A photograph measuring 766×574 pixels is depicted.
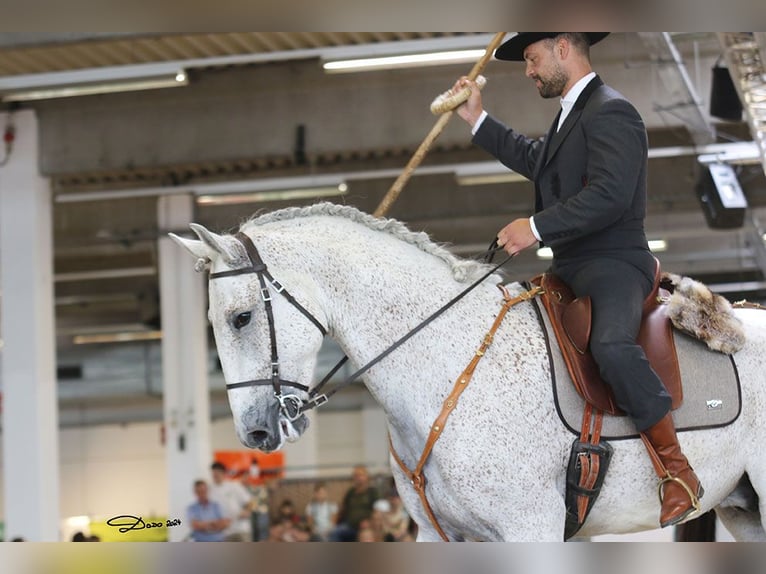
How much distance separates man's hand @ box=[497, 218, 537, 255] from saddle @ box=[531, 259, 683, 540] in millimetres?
255

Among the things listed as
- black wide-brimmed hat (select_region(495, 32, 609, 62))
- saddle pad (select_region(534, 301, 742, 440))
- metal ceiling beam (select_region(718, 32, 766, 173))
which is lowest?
saddle pad (select_region(534, 301, 742, 440))

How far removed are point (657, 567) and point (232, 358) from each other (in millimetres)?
1510

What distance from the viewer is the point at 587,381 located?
3.19 metres

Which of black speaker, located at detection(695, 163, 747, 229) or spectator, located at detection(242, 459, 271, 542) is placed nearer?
black speaker, located at detection(695, 163, 747, 229)

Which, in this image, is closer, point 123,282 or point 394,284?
point 394,284

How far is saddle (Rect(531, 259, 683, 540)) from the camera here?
3.16 metres

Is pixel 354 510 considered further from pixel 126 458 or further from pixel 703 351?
pixel 126 458

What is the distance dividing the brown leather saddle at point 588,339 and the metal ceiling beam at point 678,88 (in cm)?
695

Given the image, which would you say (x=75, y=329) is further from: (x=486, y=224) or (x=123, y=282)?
(x=486, y=224)

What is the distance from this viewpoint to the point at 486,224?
18.0m

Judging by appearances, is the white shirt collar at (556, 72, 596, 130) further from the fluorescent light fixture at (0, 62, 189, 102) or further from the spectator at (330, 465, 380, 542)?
the spectator at (330, 465, 380, 542)

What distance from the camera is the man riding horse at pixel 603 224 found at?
3150mm

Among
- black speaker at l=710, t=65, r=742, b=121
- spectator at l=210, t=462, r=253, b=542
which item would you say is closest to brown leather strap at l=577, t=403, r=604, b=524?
black speaker at l=710, t=65, r=742, b=121

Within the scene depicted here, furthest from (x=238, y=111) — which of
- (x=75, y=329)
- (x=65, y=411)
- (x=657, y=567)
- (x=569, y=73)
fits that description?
(x=65, y=411)
